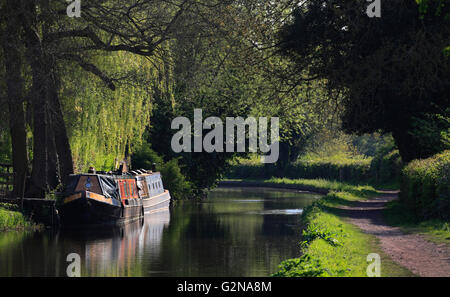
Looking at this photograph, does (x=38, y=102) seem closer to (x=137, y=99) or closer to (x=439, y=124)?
(x=137, y=99)

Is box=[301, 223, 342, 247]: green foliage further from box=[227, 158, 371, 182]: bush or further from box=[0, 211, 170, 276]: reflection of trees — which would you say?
box=[227, 158, 371, 182]: bush

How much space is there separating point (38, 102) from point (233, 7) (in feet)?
27.3

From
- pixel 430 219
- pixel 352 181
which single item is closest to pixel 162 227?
pixel 430 219

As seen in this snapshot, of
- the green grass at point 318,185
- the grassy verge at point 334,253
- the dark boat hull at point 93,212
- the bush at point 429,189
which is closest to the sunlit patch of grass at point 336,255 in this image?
the grassy verge at point 334,253

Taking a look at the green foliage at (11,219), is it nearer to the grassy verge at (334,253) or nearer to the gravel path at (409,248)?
the grassy verge at (334,253)

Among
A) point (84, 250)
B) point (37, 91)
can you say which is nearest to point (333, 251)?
point (84, 250)

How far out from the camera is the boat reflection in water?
17.5m

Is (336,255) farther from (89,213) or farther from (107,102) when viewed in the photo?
(107,102)

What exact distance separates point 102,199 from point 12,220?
452 centimetres

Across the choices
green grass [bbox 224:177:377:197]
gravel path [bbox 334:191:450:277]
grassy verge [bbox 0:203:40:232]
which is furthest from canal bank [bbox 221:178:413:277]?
green grass [bbox 224:177:377:197]

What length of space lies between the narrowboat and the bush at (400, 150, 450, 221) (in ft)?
35.2

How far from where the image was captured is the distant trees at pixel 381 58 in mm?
25812

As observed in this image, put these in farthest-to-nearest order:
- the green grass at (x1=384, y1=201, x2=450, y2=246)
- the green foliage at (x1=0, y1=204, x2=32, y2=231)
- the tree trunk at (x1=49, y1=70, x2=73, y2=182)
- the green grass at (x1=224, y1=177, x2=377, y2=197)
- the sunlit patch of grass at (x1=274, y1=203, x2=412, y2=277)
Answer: the green grass at (x1=224, y1=177, x2=377, y2=197) → the tree trunk at (x1=49, y1=70, x2=73, y2=182) → the green foliage at (x1=0, y1=204, x2=32, y2=231) → the green grass at (x1=384, y1=201, x2=450, y2=246) → the sunlit patch of grass at (x1=274, y1=203, x2=412, y2=277)

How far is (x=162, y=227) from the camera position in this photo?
28719mm
